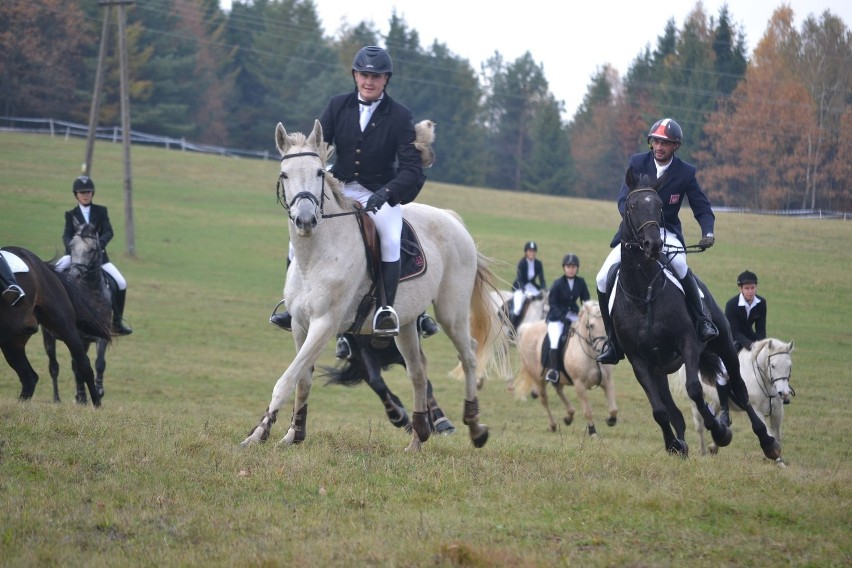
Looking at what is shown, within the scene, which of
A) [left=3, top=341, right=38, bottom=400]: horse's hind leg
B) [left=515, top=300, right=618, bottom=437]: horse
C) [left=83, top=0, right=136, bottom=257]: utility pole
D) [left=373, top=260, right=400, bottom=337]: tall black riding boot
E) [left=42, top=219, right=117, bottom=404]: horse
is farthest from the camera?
[left=83, top=0, right=136, bottom=257]: utility pole

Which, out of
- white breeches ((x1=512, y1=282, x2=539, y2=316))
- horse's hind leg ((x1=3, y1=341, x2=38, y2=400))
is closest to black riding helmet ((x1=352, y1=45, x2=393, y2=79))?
horse's hind leg ((x1=3, y1=341, x2=38, y2=400))

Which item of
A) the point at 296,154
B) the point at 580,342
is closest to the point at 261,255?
the point at 580,342

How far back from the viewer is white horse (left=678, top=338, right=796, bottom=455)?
46.2ft

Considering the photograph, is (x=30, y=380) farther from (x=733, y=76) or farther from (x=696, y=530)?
(x=733, y=76)

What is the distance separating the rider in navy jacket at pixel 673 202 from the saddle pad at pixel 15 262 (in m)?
6.45

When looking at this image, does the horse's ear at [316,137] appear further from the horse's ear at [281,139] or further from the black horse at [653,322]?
the black horse at [653,322]

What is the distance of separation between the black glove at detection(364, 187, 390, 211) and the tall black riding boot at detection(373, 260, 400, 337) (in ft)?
1.90

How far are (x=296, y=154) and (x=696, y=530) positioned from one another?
447 centimetres

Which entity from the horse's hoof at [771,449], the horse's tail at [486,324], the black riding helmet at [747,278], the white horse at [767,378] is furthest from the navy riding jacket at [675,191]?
the black riding helmet at [747,278]

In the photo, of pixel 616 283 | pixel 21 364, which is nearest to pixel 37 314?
pixel 21 364

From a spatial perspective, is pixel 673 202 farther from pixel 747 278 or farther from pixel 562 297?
pixel 562 297

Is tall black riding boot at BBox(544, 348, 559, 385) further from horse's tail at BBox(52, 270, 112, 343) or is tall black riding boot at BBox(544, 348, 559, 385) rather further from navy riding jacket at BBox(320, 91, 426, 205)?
navy riding jacket at BBox(320, 91, 426, 205)

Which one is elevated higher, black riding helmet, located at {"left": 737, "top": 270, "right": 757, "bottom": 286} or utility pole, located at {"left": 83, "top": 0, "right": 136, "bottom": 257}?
utility pole, located at {"left": 83, "top": 0, "right": 136, "bottom": 257}

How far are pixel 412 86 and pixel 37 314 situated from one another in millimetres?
69113
